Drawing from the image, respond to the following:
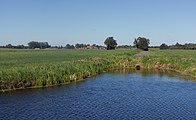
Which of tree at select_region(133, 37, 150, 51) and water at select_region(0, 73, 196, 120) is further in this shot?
tree at select_region(133, 37, 150, 51)

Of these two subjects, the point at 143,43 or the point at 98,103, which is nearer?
the point at 98,103

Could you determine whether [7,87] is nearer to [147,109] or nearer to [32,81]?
[32,81]

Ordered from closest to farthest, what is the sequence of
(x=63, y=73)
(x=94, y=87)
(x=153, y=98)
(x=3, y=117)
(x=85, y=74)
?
(x=3, y=117) → (x=153, y=98) → (x=94, y=87) → (x=63, y=73) → (x=85, y=74)

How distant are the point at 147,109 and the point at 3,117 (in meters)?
11.3

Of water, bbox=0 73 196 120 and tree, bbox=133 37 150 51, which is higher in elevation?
tree, bbox=133 37 150 51

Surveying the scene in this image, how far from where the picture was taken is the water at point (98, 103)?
22.6m

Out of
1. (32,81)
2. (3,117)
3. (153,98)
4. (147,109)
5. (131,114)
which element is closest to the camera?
(3,117)

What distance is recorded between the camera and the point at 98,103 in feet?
88.2

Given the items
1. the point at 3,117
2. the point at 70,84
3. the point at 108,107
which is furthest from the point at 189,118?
the point at 70,84

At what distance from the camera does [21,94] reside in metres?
30.1

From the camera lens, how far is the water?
2256 centimetres

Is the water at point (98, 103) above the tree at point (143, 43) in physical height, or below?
below

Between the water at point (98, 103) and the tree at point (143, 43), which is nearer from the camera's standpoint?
the water at point (98, 103)

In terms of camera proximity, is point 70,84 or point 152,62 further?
point 152,62
